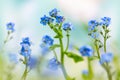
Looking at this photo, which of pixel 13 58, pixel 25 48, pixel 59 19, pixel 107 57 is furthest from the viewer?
pixel 13 58

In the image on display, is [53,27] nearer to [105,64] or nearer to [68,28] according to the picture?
[68,28]

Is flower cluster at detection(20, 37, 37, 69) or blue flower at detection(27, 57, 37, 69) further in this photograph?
blue flower at detection(27, 57, 37, 69)

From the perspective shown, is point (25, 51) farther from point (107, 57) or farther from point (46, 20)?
point (107, 57)

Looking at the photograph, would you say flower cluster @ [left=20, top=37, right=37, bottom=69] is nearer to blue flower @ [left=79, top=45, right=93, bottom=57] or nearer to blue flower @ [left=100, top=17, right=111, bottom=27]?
blue flower @ [left=79, top=45, right=93, bottom=57]

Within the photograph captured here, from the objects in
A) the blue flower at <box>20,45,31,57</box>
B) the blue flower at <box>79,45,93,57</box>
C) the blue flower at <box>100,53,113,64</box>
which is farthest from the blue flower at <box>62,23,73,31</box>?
the blue flower at <box>100,53,113,64</box>

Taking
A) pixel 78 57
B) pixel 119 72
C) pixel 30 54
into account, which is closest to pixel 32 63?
pixel 30 54

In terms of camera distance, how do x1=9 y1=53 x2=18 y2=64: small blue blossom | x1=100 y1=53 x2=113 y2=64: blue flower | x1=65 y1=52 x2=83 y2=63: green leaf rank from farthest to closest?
x1=9 y1=53 x2=18 y2=64: small blue blossom
x1=65 y1=52 x2=83 y2=63: green leaf
x1=100 y1=53 x2=113 y2=64: blue flower

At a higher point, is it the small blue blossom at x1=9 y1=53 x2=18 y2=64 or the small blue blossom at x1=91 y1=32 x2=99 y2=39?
the small blue blossom at x1=91 y1=32 x2=99 y2=39

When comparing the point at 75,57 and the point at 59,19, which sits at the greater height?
the point at 59,19

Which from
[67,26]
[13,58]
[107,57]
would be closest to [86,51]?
[107,57]

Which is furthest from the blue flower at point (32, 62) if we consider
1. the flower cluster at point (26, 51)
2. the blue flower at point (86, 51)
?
the blue flower at point (86, 51)

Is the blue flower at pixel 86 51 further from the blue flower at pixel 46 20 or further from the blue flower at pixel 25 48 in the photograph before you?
the blue flower at pixel 46 20

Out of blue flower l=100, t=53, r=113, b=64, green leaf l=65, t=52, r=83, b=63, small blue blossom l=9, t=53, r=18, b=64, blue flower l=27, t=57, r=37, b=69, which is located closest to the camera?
blue flower l=100, t=53, r=113, b=64
